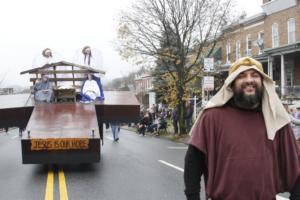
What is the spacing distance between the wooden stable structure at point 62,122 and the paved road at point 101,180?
46 centimetres

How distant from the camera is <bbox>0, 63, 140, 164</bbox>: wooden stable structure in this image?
11.2m

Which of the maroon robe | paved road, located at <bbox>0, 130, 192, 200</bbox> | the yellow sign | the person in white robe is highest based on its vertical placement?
the person in white robe

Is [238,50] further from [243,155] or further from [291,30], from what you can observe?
[243,155]

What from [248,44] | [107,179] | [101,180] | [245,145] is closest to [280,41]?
[248,44]

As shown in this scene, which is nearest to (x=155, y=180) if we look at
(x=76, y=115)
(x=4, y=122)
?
(x=76, y=115)

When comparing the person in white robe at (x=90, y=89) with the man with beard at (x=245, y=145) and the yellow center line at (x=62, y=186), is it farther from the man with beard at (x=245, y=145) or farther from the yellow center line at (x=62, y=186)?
the man with beard at (x=245, y=145)

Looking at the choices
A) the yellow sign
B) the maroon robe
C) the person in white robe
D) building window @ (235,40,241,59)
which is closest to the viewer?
the maroon robe

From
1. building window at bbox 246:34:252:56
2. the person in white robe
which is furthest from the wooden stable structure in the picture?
building window at bbox 246:34:252:56

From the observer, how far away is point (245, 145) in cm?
359

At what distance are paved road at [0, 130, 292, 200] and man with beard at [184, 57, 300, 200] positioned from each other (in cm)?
492

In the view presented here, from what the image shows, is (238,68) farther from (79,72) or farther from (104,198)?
(79,72)

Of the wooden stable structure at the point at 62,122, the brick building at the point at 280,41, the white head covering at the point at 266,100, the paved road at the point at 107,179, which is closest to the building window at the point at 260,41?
the brick building at the point at 280,41

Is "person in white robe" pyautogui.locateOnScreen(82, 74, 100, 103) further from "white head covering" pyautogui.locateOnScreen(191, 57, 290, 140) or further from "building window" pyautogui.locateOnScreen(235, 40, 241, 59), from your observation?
"building window" pyautogui.locateOnScreen(235, 40, 241, 59)

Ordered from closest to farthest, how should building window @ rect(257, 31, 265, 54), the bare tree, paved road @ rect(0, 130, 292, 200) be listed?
paved road @ rect(0, 130, 292, 200) → the bare tree → building window @ rect(257, 31, 265, 54)
